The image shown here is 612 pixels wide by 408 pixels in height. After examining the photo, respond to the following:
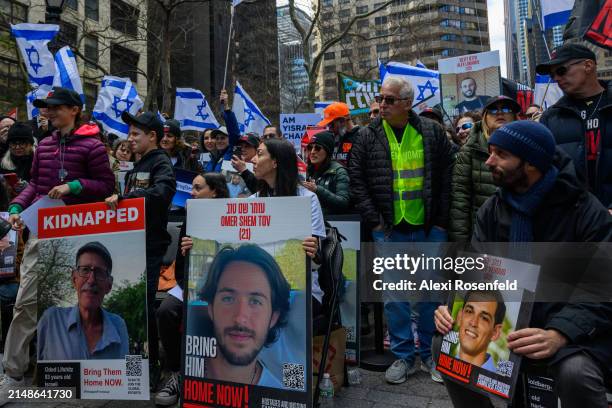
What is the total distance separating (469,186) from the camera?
4.19 metres

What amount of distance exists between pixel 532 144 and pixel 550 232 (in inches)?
16.5

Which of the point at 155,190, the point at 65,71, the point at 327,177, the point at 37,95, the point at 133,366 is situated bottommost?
the point at 133,366

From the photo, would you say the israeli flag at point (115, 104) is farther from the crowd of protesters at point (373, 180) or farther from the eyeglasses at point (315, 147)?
the eyeglasses at point (315, 147)

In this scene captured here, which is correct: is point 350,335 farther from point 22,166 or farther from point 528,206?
point 22,166

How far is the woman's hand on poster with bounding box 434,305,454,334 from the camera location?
2525mm

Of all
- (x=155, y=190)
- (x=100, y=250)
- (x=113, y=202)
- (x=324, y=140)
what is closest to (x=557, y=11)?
(x=324, y=140)

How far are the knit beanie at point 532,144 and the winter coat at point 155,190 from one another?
248cm

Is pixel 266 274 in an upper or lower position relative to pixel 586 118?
lower

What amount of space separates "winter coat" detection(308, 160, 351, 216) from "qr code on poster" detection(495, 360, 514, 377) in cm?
255

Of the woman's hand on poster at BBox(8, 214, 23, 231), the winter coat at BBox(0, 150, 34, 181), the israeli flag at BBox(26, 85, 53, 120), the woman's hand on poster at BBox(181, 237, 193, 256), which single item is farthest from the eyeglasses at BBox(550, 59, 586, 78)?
the israeli flag at BBox(26, 85, 53, 120)

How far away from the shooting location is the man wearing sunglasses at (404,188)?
4254 mm

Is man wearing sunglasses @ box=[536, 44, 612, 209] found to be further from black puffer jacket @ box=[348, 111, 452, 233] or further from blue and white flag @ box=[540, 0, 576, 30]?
blue and white flag @ box=[540, 0, 576, 30]

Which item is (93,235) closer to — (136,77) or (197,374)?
(197,374)

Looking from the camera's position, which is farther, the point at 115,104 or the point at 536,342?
the point at 115,104
